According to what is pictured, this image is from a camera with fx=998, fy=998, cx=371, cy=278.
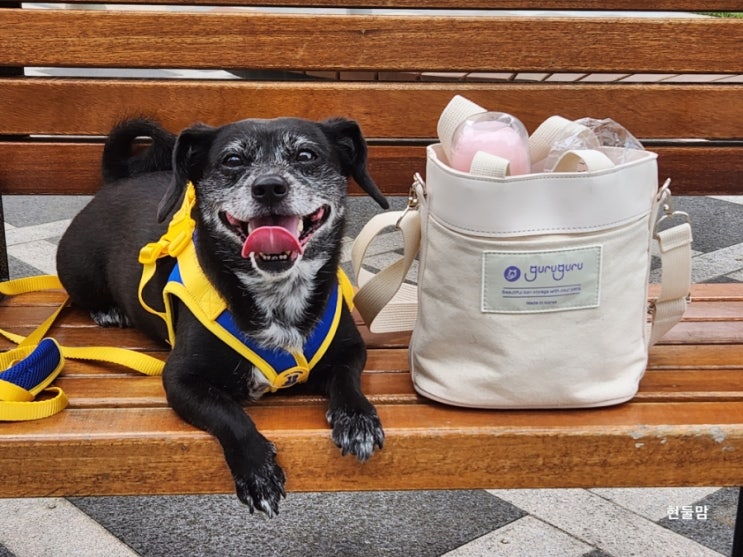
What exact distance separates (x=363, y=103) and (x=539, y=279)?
1022 millimetres

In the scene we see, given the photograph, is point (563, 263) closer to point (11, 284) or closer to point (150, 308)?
point (150, 308)

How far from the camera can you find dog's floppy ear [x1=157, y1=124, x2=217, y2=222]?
212 cm

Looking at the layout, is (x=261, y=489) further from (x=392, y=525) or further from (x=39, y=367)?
(x=392, y=525)

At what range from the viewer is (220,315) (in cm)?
217

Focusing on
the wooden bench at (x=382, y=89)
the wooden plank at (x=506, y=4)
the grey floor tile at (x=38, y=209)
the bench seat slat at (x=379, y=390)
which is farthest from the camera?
the grey floor tile at (x=38, y=209)

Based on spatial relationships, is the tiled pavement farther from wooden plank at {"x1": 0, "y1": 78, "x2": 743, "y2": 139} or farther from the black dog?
wooden plank at {"x1": 0, "y1": 78, "x2": 743, "y2": 139}

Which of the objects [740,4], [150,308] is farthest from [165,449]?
[740,4]

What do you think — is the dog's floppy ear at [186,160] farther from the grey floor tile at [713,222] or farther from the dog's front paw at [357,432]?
the grey floor tile at [713,222]

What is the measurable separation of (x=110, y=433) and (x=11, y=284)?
3.35 ft

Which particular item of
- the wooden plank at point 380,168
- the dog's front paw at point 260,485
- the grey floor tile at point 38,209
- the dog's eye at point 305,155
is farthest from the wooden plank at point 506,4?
the grey floor tile at point 38,209

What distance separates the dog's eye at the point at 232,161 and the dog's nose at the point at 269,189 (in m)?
0.16

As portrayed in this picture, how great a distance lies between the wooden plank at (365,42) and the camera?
2666mm

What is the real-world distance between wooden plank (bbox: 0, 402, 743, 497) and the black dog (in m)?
0.05

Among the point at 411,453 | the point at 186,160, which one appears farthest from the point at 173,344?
the point at 411,453
